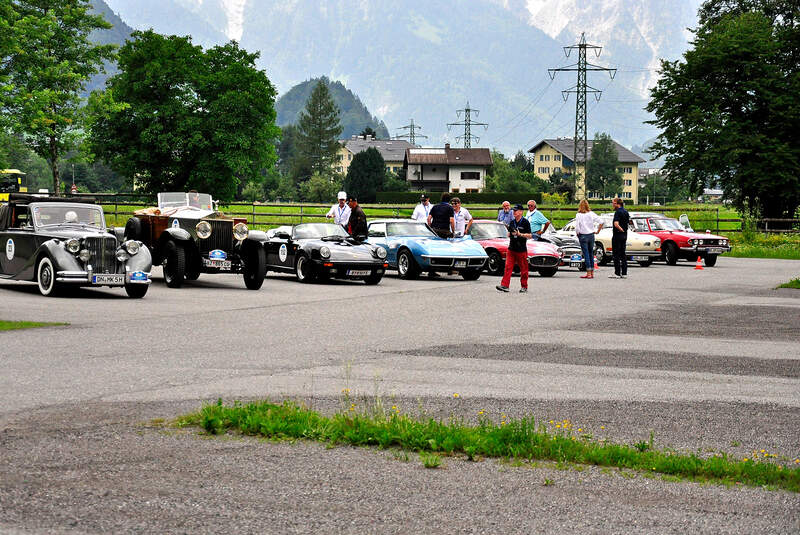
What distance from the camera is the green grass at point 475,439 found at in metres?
5.19

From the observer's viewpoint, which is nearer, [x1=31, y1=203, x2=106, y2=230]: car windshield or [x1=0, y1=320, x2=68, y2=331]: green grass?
[x1=0, y1=320, x2=68, y2=331]: green grass

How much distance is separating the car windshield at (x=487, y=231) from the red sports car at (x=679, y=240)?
7.89m

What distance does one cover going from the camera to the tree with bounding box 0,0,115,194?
40844mm

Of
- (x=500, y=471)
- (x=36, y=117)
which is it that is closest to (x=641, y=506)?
(x=500, y=471)

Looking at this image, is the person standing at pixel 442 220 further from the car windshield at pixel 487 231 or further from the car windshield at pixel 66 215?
the car windshield at pixel 66 215

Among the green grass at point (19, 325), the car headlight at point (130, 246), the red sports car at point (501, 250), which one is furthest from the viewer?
the red sports car at point (501, 250)

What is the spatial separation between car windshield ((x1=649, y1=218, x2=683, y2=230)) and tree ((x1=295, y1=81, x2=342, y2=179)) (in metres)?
131

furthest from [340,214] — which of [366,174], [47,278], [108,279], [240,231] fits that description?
[366,174]

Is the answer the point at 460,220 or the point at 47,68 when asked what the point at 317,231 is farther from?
the point at 47,68

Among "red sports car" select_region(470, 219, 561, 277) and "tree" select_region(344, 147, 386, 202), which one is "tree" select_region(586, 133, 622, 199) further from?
"red sports car" select_region(470, 219, 561, 277)

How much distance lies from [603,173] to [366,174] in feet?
192

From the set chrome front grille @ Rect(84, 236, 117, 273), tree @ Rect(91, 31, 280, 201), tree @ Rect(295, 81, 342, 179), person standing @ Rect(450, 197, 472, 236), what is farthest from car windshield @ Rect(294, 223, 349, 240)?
tree @ Rect(295, 81, 342, 179)

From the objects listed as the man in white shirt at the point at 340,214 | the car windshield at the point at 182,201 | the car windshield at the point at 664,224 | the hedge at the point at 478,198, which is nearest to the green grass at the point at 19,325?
the car windshield at the point at 182,201

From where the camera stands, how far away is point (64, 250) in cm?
1628
